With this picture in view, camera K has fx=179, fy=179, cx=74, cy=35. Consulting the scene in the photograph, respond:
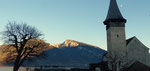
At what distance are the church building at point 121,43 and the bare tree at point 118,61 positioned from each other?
35.2 inches

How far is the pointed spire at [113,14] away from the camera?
51.2 meters

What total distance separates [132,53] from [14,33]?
3211 centimetres

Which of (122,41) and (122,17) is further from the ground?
(122,17)

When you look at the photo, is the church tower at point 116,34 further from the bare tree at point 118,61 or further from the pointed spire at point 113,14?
the bare tree at point 118,61

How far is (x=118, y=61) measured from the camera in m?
48.8

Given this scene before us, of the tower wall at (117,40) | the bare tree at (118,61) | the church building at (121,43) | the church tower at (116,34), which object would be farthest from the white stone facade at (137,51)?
the church tower at (116,34)

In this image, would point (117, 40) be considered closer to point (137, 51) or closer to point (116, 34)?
point (116, 34)

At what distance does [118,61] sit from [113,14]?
1394 cm

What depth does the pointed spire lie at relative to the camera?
168ft

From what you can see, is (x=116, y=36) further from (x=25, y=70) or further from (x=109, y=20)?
(x=25, y=70)

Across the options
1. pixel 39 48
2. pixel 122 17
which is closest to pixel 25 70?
pixel 39 48

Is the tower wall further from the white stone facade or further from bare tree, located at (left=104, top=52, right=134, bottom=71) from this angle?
the white stone facade

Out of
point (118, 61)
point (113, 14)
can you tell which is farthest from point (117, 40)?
point (113, 14)

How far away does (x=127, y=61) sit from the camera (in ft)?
162
